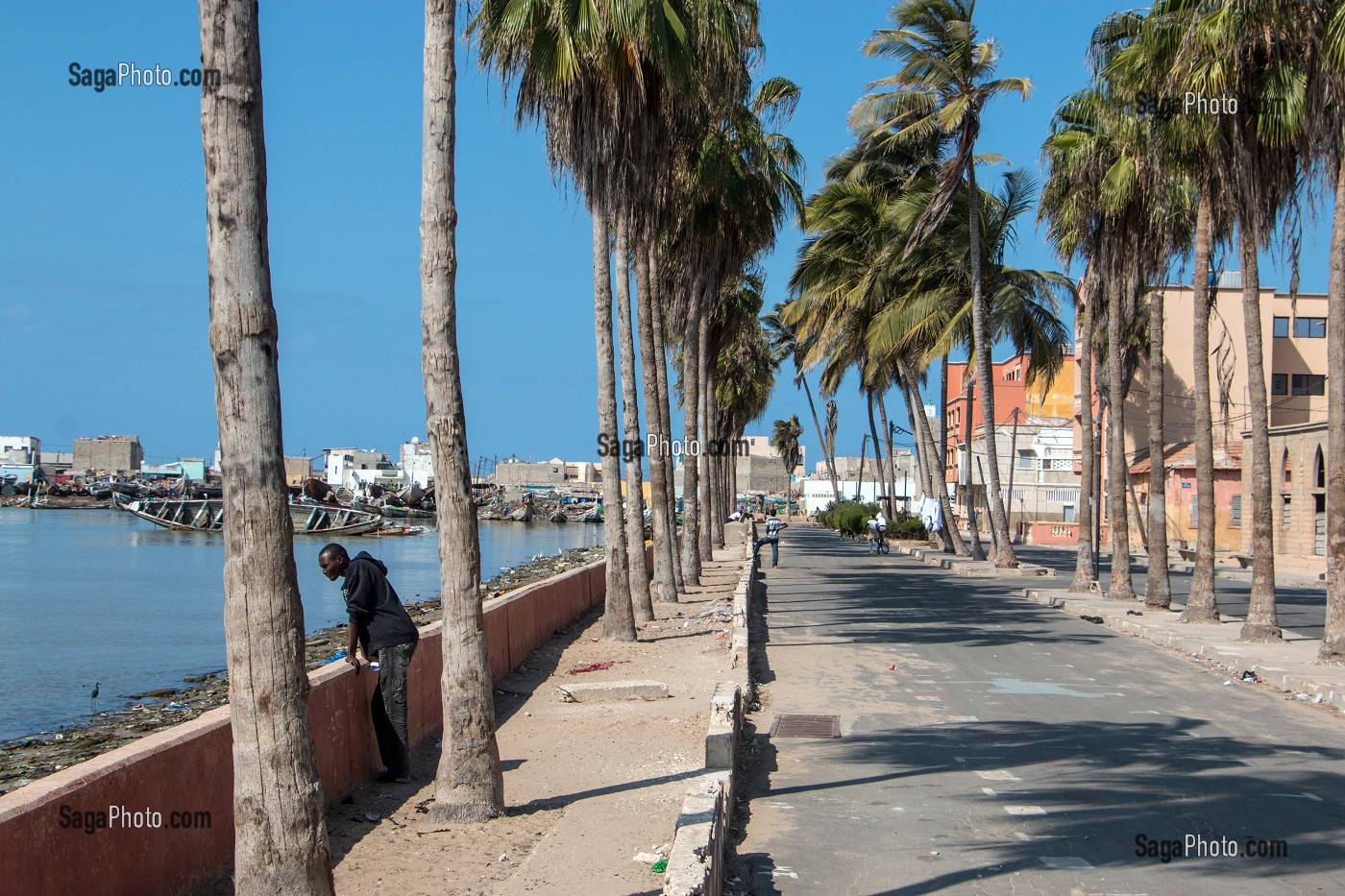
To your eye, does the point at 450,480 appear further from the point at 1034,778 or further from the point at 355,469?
the point at 355,469

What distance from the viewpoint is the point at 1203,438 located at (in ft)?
65.2

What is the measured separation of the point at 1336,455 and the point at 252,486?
1420 centimetres

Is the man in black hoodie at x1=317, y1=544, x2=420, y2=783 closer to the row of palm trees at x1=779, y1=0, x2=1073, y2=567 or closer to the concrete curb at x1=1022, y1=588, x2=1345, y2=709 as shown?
the concrete curb at x1=1022, y1=588, x2=1345, y2=709

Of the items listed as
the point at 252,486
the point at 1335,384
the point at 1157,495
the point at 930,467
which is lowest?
the point at 1157,495

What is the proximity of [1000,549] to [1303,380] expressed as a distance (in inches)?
1162

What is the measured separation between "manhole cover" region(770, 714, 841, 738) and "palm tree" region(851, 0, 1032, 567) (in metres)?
24.7

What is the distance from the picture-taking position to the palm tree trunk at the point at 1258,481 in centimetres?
1755

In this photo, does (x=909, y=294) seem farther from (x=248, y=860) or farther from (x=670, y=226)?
(x=248, y=860)

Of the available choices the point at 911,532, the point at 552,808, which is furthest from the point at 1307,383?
the point at 552,808

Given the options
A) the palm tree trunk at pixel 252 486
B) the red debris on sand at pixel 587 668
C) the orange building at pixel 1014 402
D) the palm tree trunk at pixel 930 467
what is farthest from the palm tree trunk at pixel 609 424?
the orange building at pixel 1014 402

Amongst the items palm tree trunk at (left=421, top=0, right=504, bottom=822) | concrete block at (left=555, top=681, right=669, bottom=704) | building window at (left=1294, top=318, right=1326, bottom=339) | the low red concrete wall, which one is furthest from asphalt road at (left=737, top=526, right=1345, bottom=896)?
building window at (left=1294, top=318, right=1326, bottom=339)

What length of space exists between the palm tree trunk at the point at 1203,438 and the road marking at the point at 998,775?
37.4ft

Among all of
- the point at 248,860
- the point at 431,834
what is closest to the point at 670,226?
the point at 431,834

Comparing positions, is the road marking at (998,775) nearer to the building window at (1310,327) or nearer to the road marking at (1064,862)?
the road marking at (1064,862)
